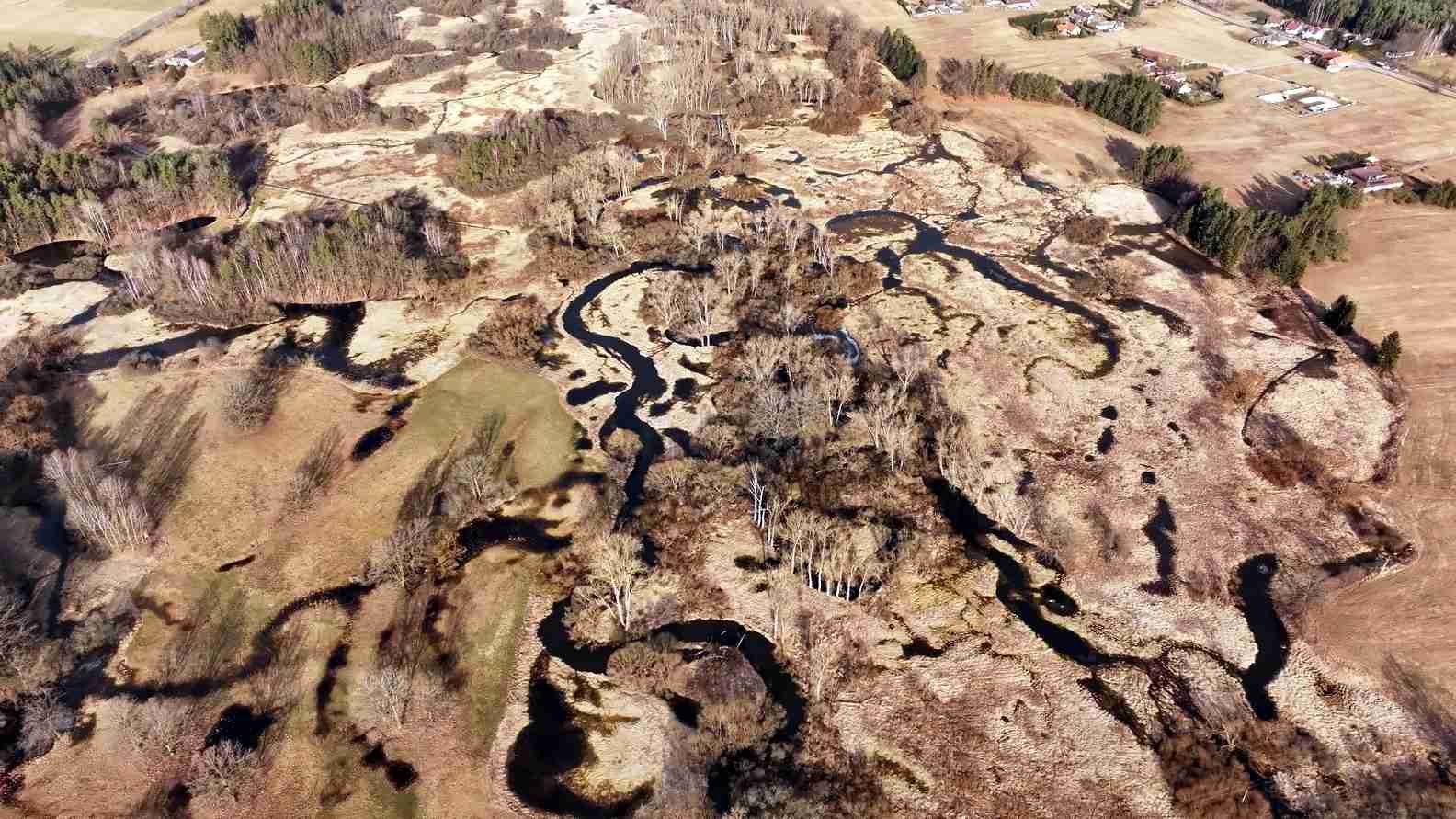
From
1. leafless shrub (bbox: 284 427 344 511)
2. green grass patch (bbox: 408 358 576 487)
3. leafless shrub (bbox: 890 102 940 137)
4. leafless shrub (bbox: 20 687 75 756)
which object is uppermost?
leafless shrub (bbox: 890 102 940 137)

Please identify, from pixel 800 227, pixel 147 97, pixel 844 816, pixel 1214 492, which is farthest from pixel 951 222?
pixel 147 97

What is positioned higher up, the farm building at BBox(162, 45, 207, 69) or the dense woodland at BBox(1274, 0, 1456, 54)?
the dense woodland at BBox(1274, 0, 1456, 54)

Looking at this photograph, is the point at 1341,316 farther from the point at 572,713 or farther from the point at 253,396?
the point at 253,396

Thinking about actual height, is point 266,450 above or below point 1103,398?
below

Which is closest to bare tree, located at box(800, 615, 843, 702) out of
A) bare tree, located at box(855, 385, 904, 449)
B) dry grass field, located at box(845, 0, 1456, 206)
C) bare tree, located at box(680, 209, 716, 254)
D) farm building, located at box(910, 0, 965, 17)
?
bare tree, located at box(855, 385, 904, 449)

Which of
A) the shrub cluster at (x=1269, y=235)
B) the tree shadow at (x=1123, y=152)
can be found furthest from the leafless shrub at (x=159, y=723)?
the tree shadow at (x=1123, y=152)

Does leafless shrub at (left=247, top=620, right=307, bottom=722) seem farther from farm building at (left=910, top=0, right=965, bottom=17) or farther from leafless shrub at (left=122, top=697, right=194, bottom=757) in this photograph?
farm building at (left=910, top=0, right=965, bottom=17)

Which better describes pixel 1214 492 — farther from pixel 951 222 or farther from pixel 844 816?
pixel 951 222
